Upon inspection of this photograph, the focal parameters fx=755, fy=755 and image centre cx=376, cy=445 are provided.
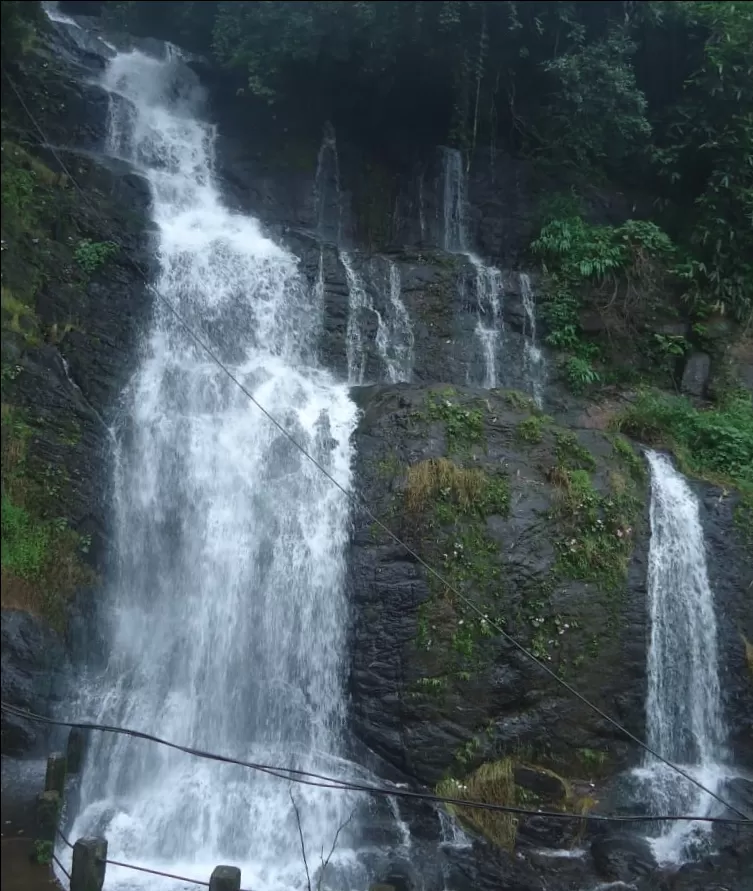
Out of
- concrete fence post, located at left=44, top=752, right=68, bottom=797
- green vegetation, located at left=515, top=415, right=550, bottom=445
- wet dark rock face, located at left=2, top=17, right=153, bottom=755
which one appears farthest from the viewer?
green vegetation, located at left=515, top=415, right=550, bottom=445

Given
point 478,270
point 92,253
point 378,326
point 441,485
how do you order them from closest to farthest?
point 441,485 < point 92,253 < point 378,326 < point 478,270

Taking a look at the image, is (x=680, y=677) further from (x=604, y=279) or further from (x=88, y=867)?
(x=604, y=279)

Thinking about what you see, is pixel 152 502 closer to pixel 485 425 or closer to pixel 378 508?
pixel 378 508

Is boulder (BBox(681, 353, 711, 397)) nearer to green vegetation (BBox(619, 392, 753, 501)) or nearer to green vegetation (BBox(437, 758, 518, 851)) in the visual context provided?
green vegetation (BBox(619, 392, 753, 501))

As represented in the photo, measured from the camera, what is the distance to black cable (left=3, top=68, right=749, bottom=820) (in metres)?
7.87

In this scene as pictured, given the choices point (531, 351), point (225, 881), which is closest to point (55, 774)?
point (225, 881)

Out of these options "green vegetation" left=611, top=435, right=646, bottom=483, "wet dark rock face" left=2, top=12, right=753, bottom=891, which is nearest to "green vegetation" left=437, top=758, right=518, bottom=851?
"wet dark rock face" left=2, top=12, right=753, bottom=891

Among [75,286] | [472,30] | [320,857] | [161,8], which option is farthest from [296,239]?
[320,857]

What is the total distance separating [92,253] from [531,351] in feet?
25.4

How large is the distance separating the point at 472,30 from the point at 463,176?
2923 mm

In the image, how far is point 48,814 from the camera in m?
6.86

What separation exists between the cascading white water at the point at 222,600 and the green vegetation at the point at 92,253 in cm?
86

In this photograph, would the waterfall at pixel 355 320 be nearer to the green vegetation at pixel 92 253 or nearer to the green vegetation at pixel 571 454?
the green vegetation at pixel 571 454

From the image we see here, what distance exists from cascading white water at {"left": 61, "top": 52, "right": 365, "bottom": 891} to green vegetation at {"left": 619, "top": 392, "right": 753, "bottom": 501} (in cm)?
490
